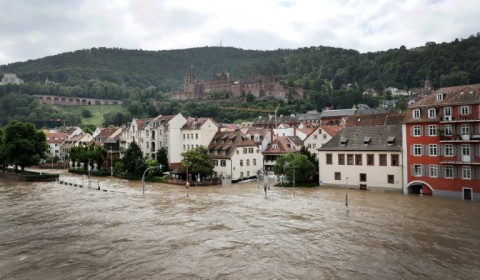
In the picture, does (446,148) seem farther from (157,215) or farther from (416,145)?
(157,215)

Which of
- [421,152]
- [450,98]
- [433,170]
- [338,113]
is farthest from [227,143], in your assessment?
[338,113]

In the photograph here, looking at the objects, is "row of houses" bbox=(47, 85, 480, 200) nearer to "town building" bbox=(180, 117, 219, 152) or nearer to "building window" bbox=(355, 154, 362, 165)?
"building window" bbox=(355, 154, 362, 165)

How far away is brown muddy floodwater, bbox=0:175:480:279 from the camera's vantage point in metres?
22.8

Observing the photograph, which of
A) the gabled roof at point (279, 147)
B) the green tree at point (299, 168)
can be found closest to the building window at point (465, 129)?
the green tree at point (299, 168)

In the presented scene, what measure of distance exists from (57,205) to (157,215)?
14.1 m

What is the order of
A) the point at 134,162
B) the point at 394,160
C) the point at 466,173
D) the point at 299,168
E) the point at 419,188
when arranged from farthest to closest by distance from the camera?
1. the point at 134,162
2. the point at 299,168
3. the point at 394,160
4. the point at 419,188
5. the point at 466,173

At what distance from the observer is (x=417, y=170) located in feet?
161

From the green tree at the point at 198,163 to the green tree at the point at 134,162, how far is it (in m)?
12.3

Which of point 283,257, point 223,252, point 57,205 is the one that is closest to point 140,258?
point 223,252

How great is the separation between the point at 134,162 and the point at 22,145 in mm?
20774

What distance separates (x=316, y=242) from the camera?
28203 millimetres

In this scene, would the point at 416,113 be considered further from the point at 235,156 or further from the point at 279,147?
the point at 279,147

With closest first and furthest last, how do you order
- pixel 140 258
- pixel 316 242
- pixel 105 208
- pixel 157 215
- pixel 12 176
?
pixel 140 258 → pixel 316 242 → pixel 157 215 → pixel 105 208 → pixel 12 176

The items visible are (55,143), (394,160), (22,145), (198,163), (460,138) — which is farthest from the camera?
(55,143)
